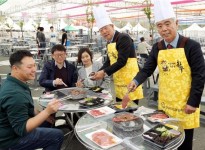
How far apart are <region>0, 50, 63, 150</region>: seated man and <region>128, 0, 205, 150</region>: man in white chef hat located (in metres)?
0.92

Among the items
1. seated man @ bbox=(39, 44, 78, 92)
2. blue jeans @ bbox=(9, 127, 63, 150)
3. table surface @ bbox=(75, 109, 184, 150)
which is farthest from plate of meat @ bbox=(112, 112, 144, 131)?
seated man @ bbox=(39, 44, 78, 92)

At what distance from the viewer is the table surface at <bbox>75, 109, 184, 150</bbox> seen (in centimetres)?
150

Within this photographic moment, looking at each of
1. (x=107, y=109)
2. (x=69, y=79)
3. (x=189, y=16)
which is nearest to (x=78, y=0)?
(x=189, y=16)

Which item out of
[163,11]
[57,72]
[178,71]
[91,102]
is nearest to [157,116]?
[178,71]

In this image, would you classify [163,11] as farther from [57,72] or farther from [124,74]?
[57,72]

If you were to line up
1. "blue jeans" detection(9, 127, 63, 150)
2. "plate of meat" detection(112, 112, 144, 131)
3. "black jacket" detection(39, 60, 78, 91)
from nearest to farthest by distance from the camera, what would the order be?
"plate of meat" detection(112, 112, 144, 131) → "blue jeans" detection(9, 127, 63, 150) → "black jacket" detection(39, 60, 78, 91)

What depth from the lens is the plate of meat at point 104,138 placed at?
1.52 m

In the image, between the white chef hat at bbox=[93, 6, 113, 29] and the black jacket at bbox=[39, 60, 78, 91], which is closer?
the white chef hat at bbox=[93, 6, 113, 29]

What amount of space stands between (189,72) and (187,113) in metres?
0.32

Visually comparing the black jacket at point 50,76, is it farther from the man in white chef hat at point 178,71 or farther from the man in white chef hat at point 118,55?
the man in white chef hat at point 178,71

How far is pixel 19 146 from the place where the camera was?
193 centimetres

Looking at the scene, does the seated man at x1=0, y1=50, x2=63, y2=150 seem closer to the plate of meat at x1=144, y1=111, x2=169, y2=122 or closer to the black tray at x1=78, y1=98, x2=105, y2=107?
the black tray at x1=78, y1=98, x2=105, y2=107

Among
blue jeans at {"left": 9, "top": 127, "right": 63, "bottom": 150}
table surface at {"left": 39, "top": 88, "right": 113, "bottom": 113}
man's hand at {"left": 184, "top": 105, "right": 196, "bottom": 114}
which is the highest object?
man's hand at {"left": 184, "top": 105, "right": 196, "bottom": 114}

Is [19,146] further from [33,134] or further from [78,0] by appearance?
[78,0]
